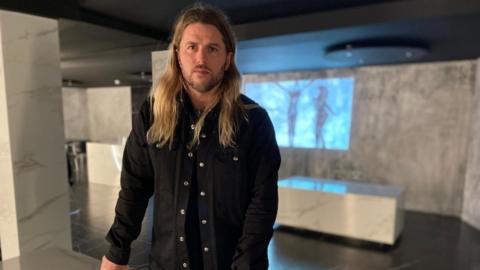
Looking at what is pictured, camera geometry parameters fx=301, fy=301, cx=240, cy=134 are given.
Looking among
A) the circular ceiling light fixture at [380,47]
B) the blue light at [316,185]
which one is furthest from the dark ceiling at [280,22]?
the blue light at [316,185]

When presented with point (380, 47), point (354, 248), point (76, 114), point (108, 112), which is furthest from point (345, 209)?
point (76, 114)

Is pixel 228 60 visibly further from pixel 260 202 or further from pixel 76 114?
pixel 76 114

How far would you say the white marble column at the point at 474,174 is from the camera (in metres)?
4.19

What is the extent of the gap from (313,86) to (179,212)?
520 cm

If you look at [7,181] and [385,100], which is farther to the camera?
[385,100]

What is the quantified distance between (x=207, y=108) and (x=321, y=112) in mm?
5023

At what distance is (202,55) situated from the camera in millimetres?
967

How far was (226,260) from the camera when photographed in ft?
3.35

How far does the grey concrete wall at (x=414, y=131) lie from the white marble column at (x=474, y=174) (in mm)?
147

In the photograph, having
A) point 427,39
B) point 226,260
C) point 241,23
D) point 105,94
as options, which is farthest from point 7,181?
point 105,94

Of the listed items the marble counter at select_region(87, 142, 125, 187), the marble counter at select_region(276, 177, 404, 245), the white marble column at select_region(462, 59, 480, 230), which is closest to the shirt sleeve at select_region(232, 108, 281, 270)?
the marble counter at select_region(276, 177, 404, 245)

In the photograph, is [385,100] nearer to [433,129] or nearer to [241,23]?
[433,129]

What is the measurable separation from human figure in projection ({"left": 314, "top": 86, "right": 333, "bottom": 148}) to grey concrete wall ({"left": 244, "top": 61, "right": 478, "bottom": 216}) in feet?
0.94

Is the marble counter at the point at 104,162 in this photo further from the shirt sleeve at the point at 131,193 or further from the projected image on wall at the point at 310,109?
the shirt sleeve at the point at 131,193
